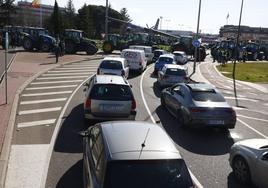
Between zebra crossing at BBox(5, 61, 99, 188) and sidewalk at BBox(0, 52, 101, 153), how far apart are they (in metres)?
0.43

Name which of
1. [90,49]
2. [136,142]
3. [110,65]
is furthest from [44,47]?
[136,142]

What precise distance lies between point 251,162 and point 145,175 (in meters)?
4.10

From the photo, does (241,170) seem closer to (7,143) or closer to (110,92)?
(110,92)

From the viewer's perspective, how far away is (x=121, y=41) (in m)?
53.0

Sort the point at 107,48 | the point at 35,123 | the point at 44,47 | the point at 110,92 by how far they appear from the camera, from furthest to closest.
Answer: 1. the point at 107,48
2. the point at 44,47
3. the point at 35,123
4. the point at 110,92

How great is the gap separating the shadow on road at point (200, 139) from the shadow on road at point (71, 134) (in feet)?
10.1

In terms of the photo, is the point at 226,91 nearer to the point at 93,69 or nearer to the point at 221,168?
the point at 93,69

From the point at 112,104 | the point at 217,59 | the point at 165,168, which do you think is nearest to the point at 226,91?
the point at 112,104

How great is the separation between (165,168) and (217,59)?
49.2m

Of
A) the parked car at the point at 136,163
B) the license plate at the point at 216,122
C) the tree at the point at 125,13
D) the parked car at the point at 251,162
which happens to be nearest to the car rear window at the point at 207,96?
the license plate at the point at 216,122

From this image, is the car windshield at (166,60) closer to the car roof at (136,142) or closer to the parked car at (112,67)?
the parked car at (112,67)

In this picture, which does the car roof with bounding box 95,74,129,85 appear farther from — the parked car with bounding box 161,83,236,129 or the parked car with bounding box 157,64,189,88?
the parked car with bounding box 157,64,189,88

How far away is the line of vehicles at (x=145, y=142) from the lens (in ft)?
18.8

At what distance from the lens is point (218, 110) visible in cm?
1373
